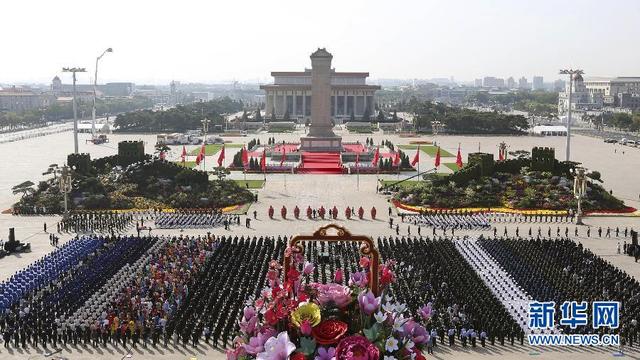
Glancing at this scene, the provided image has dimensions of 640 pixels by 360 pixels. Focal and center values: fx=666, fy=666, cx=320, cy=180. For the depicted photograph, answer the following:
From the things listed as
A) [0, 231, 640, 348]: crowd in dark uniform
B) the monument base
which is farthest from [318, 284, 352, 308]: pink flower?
the monument base

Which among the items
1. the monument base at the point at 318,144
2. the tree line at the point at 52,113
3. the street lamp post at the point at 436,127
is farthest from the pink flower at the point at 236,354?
the tree line at the point at 52,113

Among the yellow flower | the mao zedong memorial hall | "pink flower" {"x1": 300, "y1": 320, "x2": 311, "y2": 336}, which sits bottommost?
"pink flower" {"x1": 300, "y1": 320, "x2": 311, "y2": 336}

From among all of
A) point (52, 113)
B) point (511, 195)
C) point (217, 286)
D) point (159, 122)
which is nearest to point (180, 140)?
point (159, 122)

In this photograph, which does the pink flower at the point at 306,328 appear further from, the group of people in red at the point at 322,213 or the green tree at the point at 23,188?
the green tree at the point at 23,188

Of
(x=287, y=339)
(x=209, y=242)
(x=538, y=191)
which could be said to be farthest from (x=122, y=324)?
(x=538, y=191)

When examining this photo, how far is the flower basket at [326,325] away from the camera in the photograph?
512 cm

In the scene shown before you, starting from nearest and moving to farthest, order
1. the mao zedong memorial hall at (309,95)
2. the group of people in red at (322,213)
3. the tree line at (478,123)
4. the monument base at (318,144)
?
the group of people in red at (322,213)
the monument base at (318,144)
the tree line at (478,123)
the mao zedong memorial hall at (309,95)

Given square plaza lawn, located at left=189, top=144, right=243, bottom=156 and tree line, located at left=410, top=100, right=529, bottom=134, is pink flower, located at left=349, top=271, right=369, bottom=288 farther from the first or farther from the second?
tree line, located at left=410, top=100, right=529, bottom=134

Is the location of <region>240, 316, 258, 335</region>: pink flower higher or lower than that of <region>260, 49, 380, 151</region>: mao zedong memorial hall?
lower

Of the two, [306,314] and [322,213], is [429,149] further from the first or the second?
[306,314]

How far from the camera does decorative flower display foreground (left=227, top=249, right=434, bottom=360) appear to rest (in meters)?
5.11

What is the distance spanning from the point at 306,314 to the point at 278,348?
418 millimetres

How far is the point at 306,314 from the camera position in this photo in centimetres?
537

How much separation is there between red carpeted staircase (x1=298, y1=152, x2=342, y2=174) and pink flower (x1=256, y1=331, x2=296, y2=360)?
2330 inches
